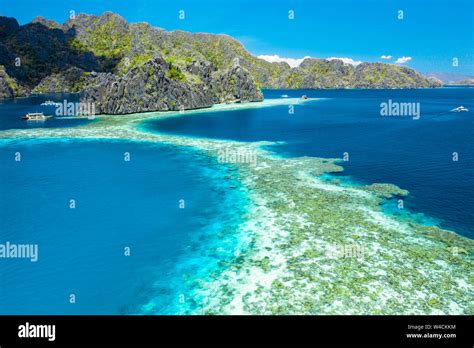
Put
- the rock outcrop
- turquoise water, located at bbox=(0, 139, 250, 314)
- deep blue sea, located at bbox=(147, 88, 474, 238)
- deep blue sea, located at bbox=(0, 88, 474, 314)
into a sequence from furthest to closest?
1. the rock outcrop
2. deep blue sea, located at bbox=(147, 88, 474, 238)
3. deep blue sea, located at bbox=(0, 88, 474, 314)
4. turquoise water, located at bbox=(0, 139, 250, 314)

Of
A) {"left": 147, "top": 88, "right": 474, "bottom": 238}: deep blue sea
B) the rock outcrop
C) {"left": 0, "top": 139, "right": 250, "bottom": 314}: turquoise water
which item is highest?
the rock outcrop

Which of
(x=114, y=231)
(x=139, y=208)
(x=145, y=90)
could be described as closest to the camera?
(x=114, y=231)

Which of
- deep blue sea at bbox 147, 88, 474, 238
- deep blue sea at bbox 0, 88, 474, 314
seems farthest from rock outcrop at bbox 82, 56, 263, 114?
deep blue sea at bbox 0, 88, 474, 314

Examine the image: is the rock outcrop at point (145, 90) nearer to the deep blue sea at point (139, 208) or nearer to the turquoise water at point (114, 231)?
the deep blue sea at point (139, 208)

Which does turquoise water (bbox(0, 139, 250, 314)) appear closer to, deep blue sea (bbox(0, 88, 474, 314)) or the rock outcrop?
deep blue sea (bbox(0, 88, 474, 314))

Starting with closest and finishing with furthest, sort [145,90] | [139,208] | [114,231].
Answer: [114,231], [139,208], [145,90]

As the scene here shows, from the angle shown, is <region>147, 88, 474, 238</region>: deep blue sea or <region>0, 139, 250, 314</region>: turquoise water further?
<region>147, 88, 474, 238</region>: deep blue sea

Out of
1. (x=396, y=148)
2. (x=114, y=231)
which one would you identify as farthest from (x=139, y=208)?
(x=396, y=148)

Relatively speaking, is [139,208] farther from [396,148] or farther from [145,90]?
[145,90]

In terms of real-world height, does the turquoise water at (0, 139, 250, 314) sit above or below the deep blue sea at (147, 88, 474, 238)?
below
